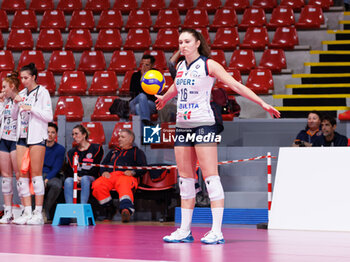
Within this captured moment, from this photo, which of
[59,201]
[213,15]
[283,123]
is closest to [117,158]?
[59,201]

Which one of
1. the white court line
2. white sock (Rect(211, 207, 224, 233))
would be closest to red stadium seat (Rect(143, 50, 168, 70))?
white sock (Rect(211, 207, 224, 233))

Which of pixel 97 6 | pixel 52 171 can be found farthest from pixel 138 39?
pixel 52 171

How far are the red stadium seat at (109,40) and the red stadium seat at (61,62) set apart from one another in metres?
0.64

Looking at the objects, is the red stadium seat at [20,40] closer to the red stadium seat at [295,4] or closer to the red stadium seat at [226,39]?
the red stadium seat at [226,39]

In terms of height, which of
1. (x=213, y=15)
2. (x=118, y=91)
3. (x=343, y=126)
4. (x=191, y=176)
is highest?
(x=213, y=15)

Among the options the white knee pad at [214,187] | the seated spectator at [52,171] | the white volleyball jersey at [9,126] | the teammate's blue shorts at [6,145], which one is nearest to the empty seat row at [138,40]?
the seated spectator at [52,171]

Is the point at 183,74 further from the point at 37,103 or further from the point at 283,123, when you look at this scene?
the point at 283,123

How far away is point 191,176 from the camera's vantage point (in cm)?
455

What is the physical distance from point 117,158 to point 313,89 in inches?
151

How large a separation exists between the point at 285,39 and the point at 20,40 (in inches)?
197

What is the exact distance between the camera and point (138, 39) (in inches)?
434

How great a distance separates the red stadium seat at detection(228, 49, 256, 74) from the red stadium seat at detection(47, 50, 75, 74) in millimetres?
2872

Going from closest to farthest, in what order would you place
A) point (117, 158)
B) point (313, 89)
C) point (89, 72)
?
point (117, 158) < point (313, 89) < point (89, 72)

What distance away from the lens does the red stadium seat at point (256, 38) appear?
34.6 ft
